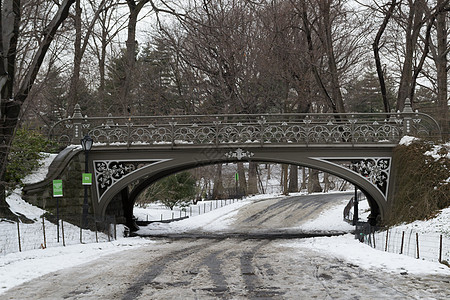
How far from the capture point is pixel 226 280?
36.5ft

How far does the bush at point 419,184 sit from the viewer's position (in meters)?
16.8

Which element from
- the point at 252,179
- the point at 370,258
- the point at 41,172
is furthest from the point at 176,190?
the point at 370,258

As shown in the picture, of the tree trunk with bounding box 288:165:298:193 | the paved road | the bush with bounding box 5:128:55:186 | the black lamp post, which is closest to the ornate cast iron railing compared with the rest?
the bush with bounding box 5:128:55:186

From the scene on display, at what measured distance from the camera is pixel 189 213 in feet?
117

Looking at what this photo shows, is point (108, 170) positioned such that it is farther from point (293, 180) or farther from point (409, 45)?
point (293, 180)

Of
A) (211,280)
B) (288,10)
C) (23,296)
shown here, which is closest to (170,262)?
(211,280)

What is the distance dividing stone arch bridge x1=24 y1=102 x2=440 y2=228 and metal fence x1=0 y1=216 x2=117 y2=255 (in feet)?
4.64

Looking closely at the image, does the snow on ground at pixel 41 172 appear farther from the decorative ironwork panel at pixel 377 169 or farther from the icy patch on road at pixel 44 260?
the decorative ironwork panel at pixel 377 169

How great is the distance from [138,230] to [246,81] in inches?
516

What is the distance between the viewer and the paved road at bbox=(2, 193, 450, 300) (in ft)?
31.7

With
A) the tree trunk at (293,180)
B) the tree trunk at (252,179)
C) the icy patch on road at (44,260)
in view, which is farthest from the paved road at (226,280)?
the tree trunk at (293,180)

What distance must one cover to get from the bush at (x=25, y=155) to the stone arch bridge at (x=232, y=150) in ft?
2.84

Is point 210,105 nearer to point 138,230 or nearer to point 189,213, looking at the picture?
A: point 189,213

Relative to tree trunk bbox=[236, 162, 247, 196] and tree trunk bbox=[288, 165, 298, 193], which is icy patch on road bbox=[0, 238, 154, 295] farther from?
tree trunk bbox=[288, 165, 298, 193]
